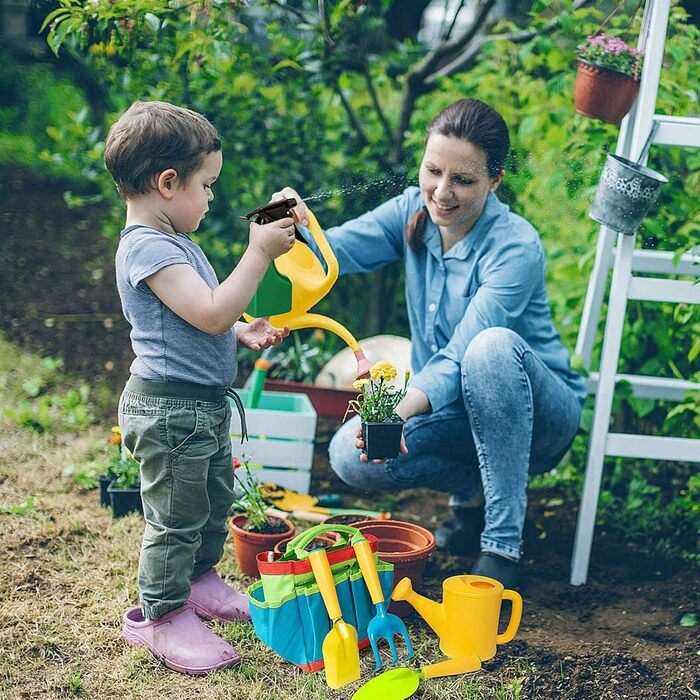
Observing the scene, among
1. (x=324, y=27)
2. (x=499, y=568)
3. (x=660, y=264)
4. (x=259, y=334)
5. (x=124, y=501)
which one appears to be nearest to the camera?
(x=259, y=334)

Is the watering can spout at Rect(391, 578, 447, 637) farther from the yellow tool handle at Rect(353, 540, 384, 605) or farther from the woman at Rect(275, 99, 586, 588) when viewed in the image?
the woman at Rect(275, 99, 586, 588)

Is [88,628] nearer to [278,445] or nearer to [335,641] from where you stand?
[335,641]

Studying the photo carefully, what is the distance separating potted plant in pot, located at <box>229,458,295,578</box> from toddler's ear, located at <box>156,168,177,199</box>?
823 millimetres

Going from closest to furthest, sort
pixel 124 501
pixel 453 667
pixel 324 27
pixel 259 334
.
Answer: pixel 453 667
pixel 259 334
pixel 124 501
pixel 324 27

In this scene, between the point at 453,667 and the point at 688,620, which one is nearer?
the point at 453,667

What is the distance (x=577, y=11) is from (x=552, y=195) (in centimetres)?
66

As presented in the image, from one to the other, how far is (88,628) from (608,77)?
81.2 inches

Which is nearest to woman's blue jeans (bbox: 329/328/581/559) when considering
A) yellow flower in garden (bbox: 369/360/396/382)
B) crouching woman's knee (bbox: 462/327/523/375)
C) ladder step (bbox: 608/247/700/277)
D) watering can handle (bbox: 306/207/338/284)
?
crouching woman's knee (bbox: 462/327/523/375)

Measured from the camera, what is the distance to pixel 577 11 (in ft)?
10.7

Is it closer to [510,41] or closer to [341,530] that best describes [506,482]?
[341,530]

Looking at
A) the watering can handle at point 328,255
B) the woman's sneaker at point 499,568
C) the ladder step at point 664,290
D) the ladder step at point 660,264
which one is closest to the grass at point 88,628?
the woman's sneaker at point 499,568

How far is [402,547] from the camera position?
2445 millimetres

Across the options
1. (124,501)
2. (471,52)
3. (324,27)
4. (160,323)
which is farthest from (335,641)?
(471,52)

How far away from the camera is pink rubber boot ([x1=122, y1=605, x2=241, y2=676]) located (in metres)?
2.01
